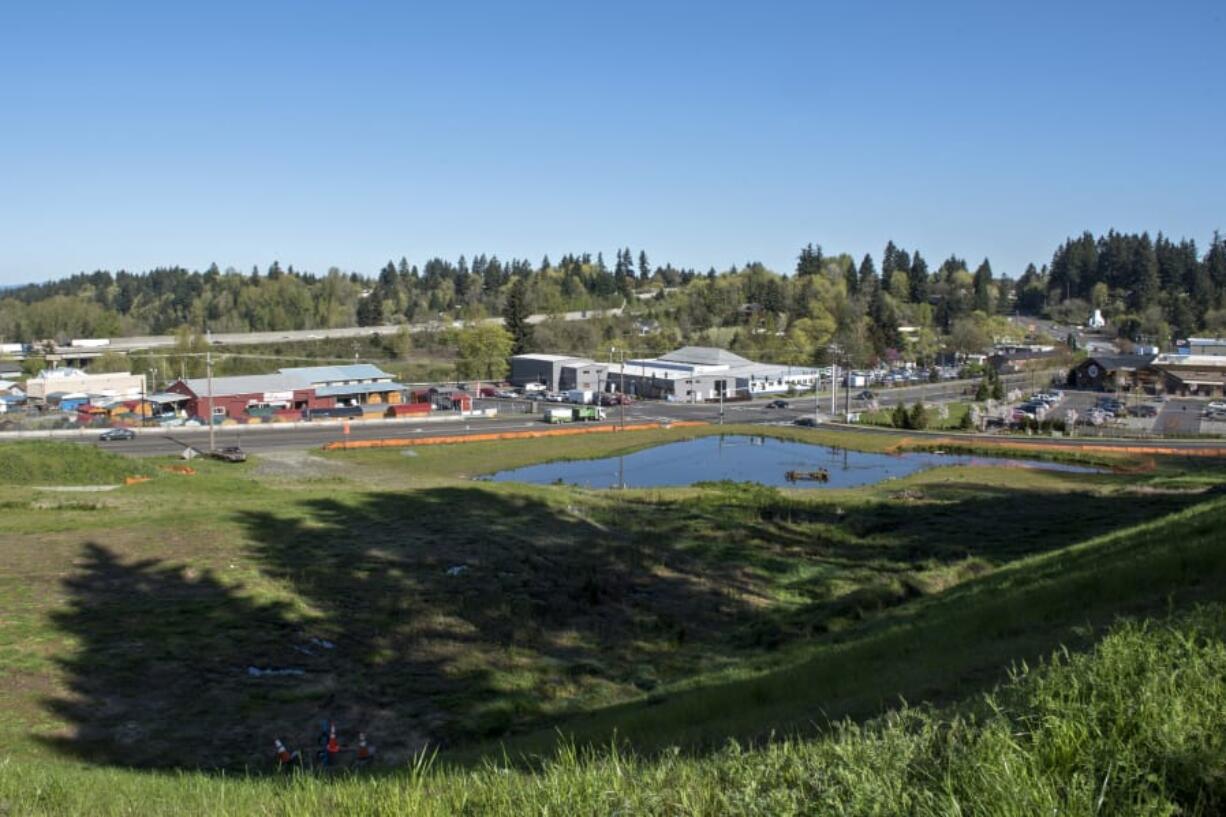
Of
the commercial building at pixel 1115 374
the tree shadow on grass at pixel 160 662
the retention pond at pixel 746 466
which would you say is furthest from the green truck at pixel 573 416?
the commercial building at pixel 1115 374

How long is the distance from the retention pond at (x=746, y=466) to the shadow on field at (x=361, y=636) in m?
19.0

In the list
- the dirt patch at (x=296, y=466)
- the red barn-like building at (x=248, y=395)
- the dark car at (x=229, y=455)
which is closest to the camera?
the dirt patch at (x=296, y=466)

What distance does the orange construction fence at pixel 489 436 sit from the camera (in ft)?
174

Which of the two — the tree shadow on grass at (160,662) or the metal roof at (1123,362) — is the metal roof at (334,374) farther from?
the metal roof at (1123,362)

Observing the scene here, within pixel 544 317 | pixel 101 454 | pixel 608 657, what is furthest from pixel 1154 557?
pixel 544 317

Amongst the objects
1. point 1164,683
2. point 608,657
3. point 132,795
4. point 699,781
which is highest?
point 1164,683

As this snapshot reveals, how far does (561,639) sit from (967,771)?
1418 centimetres

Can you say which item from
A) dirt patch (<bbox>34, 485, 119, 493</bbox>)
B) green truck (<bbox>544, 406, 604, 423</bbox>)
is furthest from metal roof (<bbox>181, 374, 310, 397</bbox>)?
dirt patch (<bbox>34, 485, 119, 493</bbox>)

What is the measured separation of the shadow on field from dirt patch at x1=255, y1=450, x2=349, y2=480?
50.5 ft

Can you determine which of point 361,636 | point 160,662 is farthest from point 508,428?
point 160,662

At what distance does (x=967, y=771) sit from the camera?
498 cm

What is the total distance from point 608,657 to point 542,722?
151 inches

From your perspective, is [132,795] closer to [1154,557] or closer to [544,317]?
[1154,557]

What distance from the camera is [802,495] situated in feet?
121
